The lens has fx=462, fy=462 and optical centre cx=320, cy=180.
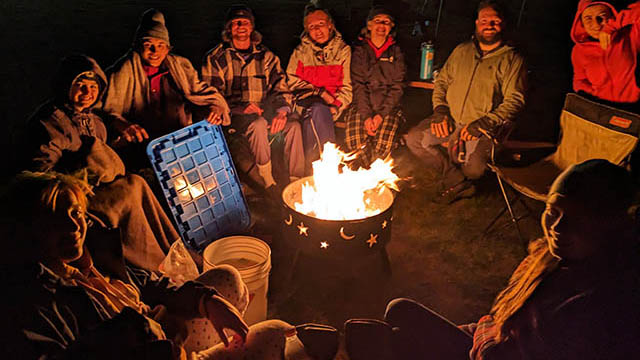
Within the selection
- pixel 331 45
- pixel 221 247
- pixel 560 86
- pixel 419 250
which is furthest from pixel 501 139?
pixel 560 86

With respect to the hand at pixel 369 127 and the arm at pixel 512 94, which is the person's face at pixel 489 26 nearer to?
the arm at pixel 512 94

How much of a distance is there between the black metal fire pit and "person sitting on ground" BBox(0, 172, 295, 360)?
1.61 meters

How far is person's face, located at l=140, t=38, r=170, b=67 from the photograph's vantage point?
4.99 m

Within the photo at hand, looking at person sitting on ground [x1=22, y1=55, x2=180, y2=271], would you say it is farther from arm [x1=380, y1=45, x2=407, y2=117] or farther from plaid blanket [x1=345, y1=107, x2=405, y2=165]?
arm [x1=380, y1=45, x2=407, y2=117]

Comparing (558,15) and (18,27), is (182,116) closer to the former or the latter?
(18,27)

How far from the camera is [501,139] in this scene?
5754 mm

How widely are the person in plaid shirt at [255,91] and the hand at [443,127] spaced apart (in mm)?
1867

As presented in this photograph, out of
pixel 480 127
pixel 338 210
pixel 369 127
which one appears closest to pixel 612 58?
pixel 480 127

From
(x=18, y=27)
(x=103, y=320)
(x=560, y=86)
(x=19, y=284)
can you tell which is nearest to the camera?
(x=19, y=284)

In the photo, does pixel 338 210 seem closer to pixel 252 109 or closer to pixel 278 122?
pixel 278 122

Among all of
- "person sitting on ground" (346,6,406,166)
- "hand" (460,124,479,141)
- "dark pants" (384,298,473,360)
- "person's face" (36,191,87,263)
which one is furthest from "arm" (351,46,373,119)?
"person's face" (36,191,87,263)

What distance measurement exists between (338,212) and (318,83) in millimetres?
2615

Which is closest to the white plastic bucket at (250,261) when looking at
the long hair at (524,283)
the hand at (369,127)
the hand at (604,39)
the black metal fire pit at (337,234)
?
the black metal fire pit at (337,234)

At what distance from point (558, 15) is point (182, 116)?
14.3m
